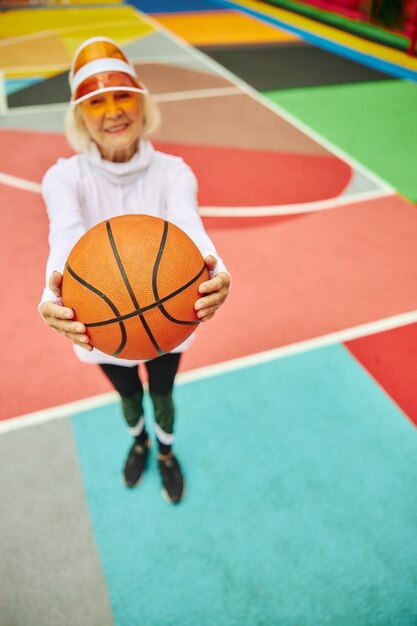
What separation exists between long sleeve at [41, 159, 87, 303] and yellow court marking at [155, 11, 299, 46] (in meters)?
10.3

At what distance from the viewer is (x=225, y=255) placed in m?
4.43

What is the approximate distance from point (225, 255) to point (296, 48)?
8.52 m

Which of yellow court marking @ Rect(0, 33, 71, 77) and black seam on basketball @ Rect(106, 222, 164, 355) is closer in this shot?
black seam on basketball @ Rect(106, 222, 164, 355)

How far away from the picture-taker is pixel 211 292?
178cm

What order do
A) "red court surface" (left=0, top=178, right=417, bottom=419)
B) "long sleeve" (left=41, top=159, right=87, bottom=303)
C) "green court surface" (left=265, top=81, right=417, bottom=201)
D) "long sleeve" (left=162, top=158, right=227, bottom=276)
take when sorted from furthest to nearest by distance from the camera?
"green court surface" (left=265, top=81, right=417, bottom=201) < "red court surface" (left=0, top=178, right=417, bottom=419) < "long sleeve" (left=162, top=158, right=227, bottom=276) < "long sleeve" (left=41, top=159, right=87, bottom=303)

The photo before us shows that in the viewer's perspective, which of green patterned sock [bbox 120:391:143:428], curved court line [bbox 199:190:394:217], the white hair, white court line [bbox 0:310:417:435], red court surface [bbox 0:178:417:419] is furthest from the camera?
curved court line [bbox 199:190:394:217]

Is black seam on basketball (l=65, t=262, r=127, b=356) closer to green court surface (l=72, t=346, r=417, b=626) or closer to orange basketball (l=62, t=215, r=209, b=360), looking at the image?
orange basketball (l=62, t=215, r=209, b=360)

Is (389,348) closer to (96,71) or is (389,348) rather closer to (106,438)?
(106,438)

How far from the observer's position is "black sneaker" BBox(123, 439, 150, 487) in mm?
2717

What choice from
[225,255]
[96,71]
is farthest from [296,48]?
[96,71]

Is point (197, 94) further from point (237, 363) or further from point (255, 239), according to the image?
point (237, 363)

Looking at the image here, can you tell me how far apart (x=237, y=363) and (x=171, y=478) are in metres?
1.07

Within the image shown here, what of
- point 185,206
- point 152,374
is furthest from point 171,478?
point 185,206

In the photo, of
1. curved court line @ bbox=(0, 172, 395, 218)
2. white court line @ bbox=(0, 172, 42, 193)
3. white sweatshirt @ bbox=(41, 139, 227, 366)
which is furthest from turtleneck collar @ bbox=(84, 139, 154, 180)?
white court line @ bbox=(0, 172, 42, 193)
